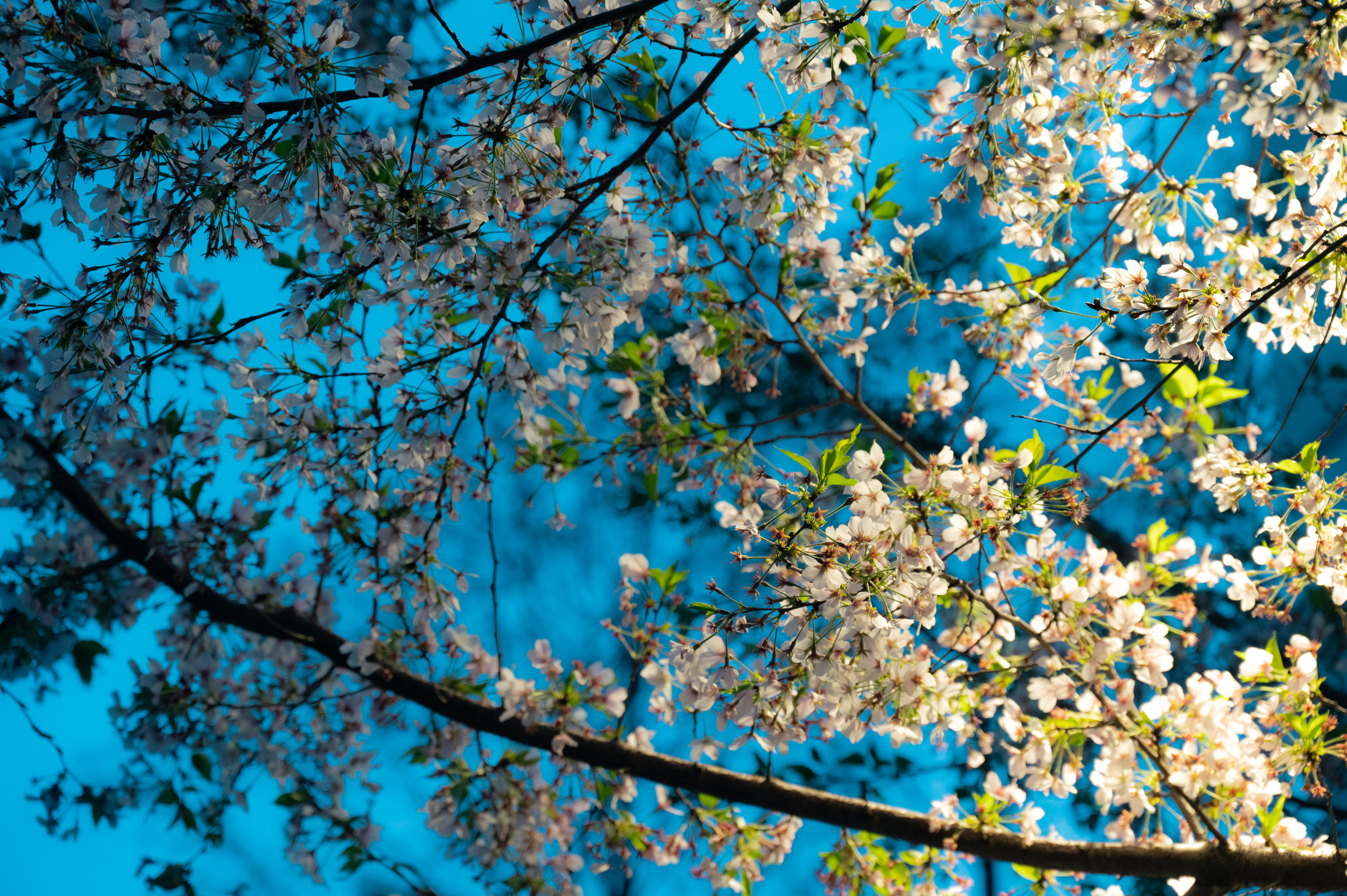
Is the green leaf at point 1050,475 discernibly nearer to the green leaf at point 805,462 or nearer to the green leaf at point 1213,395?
the green leaf at point 805,462

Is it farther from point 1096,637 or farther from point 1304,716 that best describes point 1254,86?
point 1304,716

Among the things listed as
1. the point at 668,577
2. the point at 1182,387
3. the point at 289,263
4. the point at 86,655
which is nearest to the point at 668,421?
the point at 668,577

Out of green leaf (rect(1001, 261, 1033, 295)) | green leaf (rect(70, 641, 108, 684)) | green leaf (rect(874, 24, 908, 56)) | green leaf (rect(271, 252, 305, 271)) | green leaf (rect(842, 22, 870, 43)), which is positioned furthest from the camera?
green leaf (rect(70, 641, 108, 684))

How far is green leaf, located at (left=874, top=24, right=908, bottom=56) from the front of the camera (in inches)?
38.7

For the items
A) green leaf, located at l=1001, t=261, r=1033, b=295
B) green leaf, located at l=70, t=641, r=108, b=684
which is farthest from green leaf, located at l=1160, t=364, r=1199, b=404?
green leaf, located at l=70, t=641, r=108, b=684

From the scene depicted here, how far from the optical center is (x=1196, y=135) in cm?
219

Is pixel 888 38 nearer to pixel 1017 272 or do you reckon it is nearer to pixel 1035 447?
pixel 1017 272

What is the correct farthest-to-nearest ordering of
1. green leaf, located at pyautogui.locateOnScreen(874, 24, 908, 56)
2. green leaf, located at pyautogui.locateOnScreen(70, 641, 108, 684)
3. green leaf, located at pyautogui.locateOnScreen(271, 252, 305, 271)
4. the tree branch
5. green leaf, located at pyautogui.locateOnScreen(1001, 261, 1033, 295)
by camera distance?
green leaf, located at pyautogui.locateOnScreen(70, 641, 108, 684), green leaf, located at pyautogui.locateOnScreen(271, 252, 305, 271), green leaf, located at pyautogui.locateOnScreen(1001, 261, 1033, 295), green leaf, located at pyautogui.locateOnScreen(874, 24, 908, 56), the tree branch

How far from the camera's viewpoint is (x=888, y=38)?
3.23 ft

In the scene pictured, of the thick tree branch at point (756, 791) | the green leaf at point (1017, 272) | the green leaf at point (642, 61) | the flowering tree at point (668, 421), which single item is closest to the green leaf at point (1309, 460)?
the flowering tree at point (668, 421)

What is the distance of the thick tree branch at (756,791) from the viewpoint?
3.48ft

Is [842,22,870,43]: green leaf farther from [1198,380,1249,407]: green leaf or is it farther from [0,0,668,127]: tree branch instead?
[1198,380,1249,407]: green leaf

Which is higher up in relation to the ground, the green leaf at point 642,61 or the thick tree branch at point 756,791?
the green leaf at point 642,61

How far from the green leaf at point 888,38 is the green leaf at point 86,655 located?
173 cm
